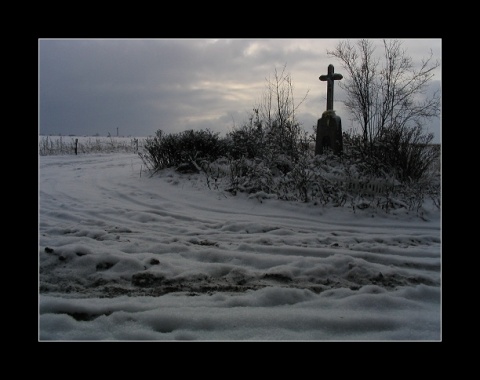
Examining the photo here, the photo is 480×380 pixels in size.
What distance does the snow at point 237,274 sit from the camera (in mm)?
2221

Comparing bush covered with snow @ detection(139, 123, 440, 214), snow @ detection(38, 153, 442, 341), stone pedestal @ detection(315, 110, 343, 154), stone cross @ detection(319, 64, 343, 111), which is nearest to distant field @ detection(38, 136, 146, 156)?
bush covered with snow @ detection(139, 123, 440, 214)

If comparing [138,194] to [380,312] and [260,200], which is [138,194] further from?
[380,312]

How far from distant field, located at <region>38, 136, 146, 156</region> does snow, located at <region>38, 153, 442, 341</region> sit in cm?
1002

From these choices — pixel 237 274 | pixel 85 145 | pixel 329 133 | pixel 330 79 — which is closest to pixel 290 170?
pixel 329 133

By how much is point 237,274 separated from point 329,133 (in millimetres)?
5175

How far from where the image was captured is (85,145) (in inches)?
610

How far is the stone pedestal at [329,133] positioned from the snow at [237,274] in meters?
2.63

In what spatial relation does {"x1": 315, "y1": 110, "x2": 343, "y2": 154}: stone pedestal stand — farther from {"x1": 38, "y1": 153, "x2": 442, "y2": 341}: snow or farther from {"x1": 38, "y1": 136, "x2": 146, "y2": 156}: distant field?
{"x1": 38, "y1": 136, "x2": 146, "y2": 156}: distant field

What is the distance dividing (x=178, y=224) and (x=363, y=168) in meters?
3.41

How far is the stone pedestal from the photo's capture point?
721 cm

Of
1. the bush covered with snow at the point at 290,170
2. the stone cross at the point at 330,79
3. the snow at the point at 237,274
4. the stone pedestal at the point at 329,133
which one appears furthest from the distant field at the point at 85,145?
the snow at the point at 237,274

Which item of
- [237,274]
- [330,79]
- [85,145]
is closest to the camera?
[237,274]

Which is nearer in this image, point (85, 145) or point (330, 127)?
point (330, 127)

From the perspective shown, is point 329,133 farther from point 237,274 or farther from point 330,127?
point 237,274
